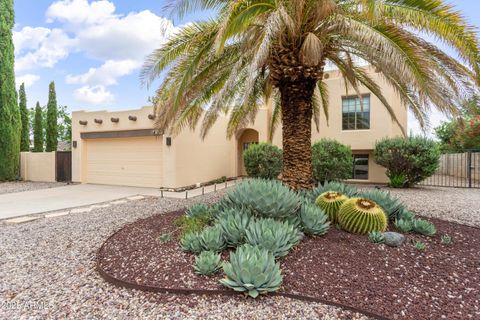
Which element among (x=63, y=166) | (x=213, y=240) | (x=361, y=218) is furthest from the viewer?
(x=63, y=166)

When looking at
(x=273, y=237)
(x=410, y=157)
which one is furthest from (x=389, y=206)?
(x=410, y=157)

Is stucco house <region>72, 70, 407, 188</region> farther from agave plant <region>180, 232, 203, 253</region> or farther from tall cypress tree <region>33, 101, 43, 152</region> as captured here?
tall cypress tree <region>33, 101, 43, 152</region>

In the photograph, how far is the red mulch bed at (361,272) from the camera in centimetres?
303

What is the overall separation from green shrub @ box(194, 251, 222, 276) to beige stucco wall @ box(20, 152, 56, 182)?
54.0ft

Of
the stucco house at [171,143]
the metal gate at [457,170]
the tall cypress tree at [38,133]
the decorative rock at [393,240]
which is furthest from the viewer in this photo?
the tall cypress tree at [38,133]

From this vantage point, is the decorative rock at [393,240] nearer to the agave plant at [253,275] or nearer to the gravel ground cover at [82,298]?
the gravel ground cover at [82,298]

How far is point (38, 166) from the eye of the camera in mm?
16812

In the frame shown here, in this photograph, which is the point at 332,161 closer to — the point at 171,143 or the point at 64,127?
the point at 171,143

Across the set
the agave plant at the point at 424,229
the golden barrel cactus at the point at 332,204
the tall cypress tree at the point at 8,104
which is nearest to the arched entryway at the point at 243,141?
the golden barrel cactus at the point at 332,204

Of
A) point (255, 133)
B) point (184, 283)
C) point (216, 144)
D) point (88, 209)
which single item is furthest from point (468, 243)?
point (255, 133)

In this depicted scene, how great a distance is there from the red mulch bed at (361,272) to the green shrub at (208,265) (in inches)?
3.1

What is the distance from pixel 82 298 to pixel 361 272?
357 cm

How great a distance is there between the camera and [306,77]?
5.97 meters

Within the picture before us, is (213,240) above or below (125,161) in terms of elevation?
below
